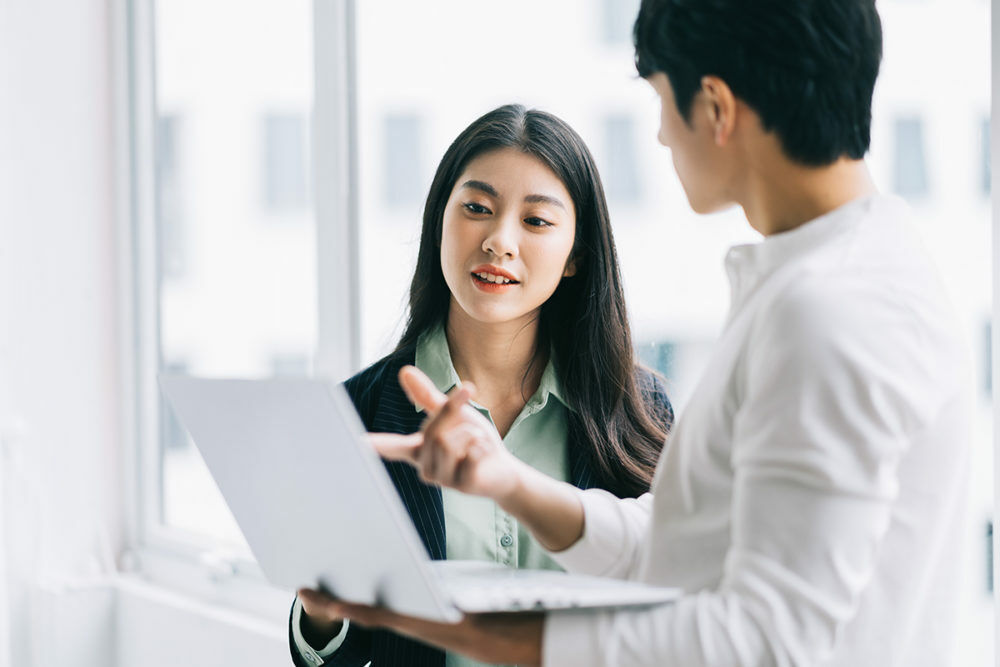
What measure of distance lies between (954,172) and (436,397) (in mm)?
809

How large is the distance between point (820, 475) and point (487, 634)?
302mm

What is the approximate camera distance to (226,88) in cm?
270

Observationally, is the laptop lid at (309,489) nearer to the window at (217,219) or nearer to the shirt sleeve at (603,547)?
the shirt sleeve at (603,547)

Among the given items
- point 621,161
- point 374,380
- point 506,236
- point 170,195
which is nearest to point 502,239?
point 506,236

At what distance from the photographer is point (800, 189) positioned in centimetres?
82

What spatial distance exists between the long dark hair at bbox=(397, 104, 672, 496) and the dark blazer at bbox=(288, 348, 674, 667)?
0.05 m

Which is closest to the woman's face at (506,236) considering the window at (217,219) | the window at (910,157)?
the window at (910,157)

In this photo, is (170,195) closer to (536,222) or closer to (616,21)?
(616,21)

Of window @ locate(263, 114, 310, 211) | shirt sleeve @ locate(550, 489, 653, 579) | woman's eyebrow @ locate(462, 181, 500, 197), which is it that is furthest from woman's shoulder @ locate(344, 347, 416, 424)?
window @ locate(263, 114, 310, 211)

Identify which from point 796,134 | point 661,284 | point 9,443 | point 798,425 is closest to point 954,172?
point 661,284

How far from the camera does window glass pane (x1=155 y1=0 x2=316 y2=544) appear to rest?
2.52 meters

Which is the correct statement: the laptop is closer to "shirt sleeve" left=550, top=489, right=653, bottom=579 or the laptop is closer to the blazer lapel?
"shirt sleeve" left=550, top=489, right=653, bottom=579

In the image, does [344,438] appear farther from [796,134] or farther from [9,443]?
[9,443]

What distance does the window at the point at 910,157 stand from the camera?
4.53 ft
